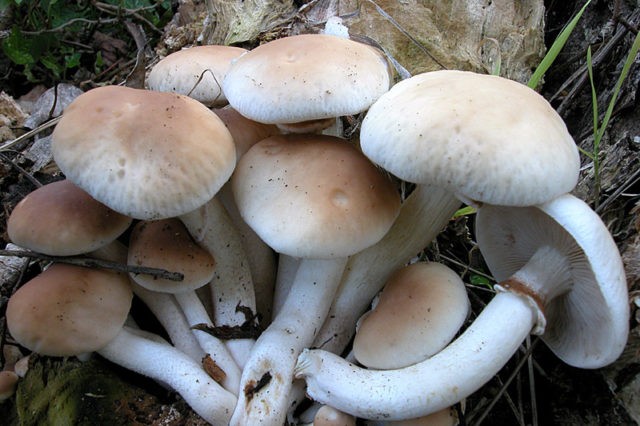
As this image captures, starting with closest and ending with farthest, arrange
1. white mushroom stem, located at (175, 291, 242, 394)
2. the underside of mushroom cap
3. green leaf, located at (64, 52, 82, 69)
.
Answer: the underside of mushroom cap
white mushroom stem, located at (175, 291, 242, 394)
green leaf, located at (64, 52, 82, 69)

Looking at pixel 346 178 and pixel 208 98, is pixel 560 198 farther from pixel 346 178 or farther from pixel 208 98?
pixel 208 98

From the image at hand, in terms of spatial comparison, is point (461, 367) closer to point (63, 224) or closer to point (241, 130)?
point (241, 130)

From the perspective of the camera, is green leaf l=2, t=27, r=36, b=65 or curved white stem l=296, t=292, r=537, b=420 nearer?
curved white stem l=296, t=292, r=537, b=420

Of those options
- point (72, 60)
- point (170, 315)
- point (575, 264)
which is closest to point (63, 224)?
point (170, 315)

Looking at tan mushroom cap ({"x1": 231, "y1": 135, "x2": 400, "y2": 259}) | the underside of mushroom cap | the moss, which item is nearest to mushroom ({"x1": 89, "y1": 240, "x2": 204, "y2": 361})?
the moss

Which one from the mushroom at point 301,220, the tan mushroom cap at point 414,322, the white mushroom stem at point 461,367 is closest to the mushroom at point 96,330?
the mushroom at point 301,220

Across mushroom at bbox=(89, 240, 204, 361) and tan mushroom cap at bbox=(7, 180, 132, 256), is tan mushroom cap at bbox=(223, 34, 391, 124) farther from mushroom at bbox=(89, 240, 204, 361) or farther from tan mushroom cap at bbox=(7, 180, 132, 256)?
mushroom at bbox=(89, 240, 204, 361)

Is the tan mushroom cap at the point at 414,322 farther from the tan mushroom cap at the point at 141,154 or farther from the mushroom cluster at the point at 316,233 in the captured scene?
the tan mushroom cap at the point at 141,154

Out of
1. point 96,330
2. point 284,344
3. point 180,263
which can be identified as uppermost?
point 180,263
